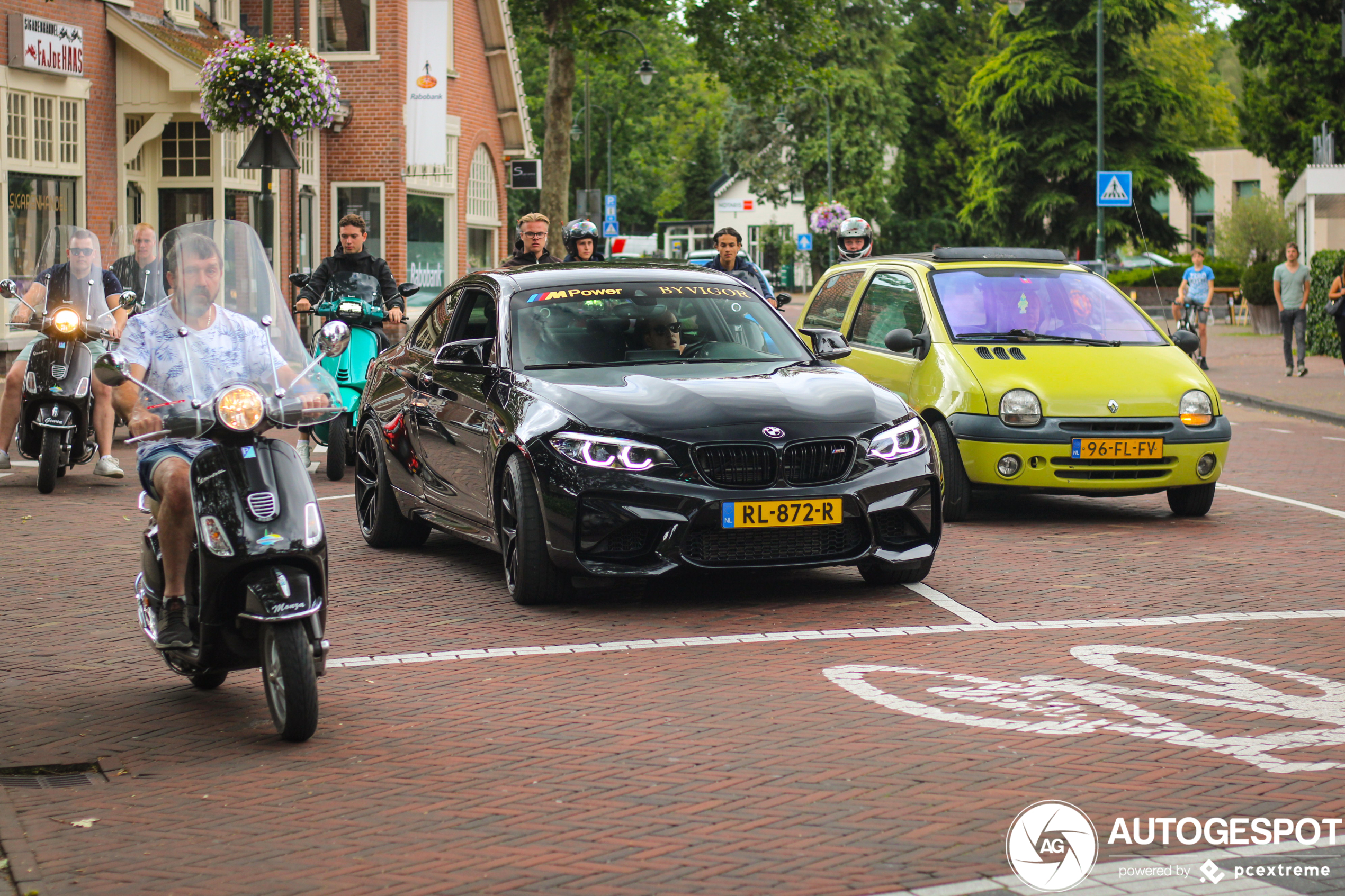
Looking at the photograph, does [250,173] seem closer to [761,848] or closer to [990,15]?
[761,848]

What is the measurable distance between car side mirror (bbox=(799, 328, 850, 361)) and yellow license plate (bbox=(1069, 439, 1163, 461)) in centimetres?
206

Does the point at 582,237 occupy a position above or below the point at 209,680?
above

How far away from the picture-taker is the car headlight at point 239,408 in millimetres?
5562

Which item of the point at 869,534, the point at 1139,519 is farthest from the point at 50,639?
the point at 1139,519

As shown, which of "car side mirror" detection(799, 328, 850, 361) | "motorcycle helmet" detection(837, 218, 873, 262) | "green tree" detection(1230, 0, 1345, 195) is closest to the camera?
"car side mirror" detection(799, 328, 850, 361)

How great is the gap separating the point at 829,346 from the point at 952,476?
79.8 inches

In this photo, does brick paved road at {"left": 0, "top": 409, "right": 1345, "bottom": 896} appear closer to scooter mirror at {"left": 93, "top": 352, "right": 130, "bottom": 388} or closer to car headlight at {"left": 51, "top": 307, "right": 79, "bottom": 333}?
scooter mirror at {"left": 93, "top": 352, "right": 130, "bottom": 388}

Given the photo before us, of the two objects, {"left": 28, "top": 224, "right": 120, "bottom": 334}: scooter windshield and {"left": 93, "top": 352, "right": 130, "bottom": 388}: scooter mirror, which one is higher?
{"left": 28, "top": 224, "right": 120, "bottom": 334}: scooter windshield

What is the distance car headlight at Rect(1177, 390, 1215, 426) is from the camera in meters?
10.5

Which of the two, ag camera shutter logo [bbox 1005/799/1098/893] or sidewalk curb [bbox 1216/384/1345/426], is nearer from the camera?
ag camera shutter logo [bbox 1005/799/1098/893]

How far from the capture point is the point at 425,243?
34781mm

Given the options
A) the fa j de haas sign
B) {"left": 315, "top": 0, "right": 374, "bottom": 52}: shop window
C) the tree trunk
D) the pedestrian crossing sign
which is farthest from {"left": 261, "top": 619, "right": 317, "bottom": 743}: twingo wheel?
the tree trunk

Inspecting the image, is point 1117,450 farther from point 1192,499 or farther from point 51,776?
point 51,776

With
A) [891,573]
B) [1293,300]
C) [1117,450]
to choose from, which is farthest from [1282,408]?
[891,573]
